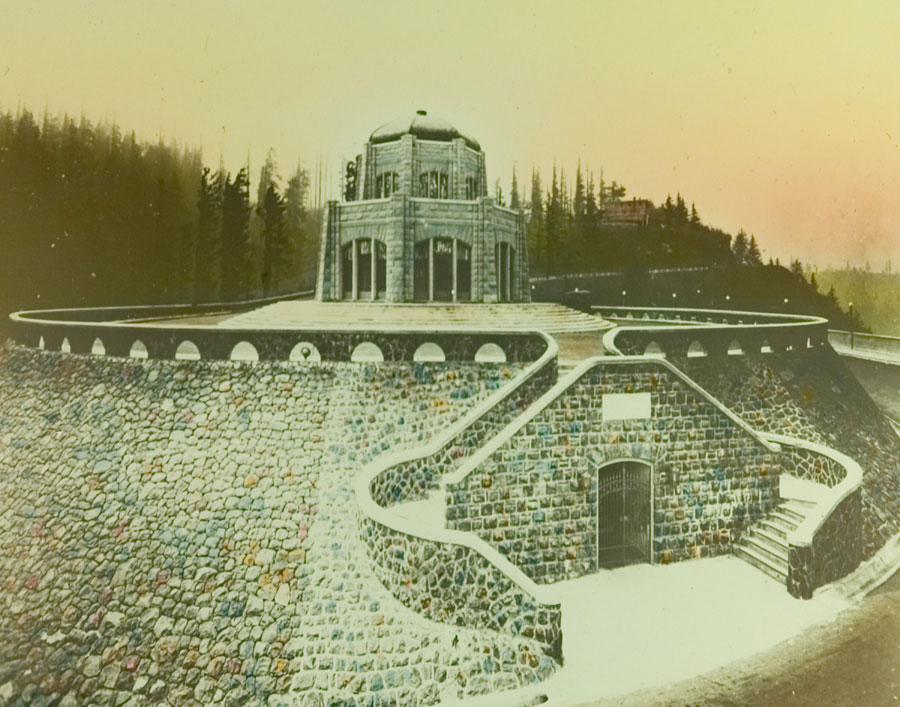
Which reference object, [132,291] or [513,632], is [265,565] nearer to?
[513,632]

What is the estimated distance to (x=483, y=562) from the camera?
22.6 ft

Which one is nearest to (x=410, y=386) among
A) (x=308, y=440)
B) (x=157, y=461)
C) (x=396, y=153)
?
(x=308, y=440)

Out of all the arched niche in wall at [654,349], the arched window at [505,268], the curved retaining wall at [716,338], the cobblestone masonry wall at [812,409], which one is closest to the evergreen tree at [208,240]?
the arched window at [505,268]

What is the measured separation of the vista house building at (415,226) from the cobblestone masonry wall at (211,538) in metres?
4.65

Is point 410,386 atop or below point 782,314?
below

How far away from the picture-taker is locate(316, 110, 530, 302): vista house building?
43.4 feet

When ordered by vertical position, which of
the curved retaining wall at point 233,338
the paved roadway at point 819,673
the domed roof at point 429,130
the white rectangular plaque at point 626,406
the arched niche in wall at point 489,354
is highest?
the domed roof at point 429,130

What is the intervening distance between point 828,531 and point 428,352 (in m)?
6.58

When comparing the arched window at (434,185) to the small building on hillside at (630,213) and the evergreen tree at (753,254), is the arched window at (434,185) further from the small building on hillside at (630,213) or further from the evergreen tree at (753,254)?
the evergreen tree at (753,254)

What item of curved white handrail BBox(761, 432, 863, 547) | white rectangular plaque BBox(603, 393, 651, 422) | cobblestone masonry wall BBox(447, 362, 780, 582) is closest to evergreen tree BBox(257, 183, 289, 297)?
cobblestone masonry wall BBox(447, 362, 780, 582)

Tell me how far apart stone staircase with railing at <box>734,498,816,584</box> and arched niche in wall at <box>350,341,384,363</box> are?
6327 mm

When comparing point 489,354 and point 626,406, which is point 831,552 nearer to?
point 626,406

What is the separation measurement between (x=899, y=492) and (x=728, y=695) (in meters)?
6.39

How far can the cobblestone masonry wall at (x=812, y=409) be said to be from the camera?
33.0ft
